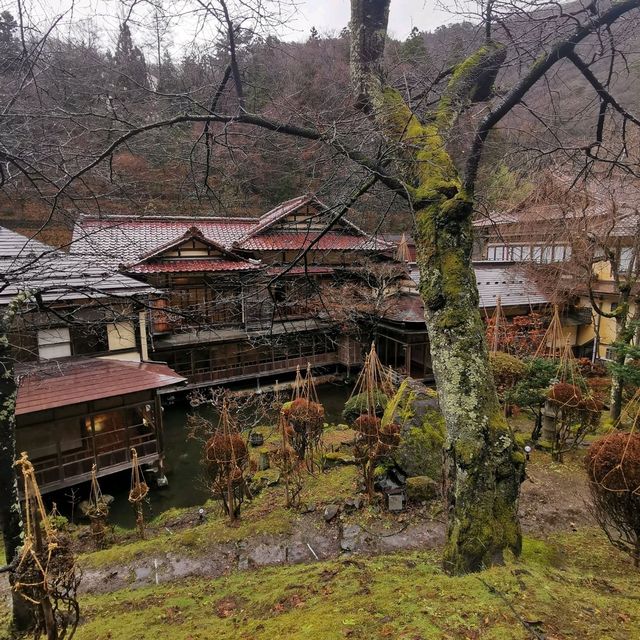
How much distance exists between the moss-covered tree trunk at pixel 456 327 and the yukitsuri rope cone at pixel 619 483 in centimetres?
154

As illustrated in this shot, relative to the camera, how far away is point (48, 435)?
11602 mm

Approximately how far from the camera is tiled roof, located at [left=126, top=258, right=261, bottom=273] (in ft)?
53.5

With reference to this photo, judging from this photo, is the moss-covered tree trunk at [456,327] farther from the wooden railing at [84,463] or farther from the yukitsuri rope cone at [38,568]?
the wooden railing at [84,463]

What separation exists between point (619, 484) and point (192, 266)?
16230 millimetres

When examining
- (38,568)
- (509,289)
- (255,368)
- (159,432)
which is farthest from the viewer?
(509,289)

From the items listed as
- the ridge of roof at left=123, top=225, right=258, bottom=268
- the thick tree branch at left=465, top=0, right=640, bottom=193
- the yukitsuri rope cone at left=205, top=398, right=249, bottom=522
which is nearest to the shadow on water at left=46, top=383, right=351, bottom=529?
the yukitsuri rope cone at left=205, top=398, right=249, bottom=522

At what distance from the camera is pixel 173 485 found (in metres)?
11.1

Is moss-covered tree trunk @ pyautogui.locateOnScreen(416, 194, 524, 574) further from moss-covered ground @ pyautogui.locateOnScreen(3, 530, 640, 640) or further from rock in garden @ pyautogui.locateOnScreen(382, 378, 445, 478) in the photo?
rock in garden @ pyautogui.locateOnScreen(382, 378, 445, 478)

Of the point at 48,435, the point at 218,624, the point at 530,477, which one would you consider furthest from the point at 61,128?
the point at 48,435

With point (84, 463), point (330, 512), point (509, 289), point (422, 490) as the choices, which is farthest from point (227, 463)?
point (509, 289)

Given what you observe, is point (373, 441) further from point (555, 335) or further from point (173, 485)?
point (555, 335)

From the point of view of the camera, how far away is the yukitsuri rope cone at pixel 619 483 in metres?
4.01

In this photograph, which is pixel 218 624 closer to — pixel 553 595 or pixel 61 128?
pixel 553 595

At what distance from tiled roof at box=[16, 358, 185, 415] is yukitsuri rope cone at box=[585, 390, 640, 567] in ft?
32.1
